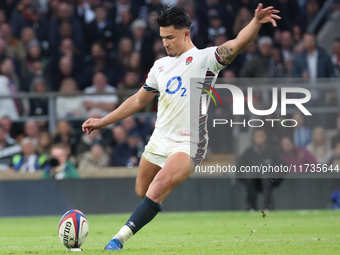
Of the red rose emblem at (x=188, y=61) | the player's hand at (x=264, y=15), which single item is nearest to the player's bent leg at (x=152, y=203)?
the red rose emblem at (x=188, y=61)

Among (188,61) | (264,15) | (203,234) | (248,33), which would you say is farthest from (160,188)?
(203,234)

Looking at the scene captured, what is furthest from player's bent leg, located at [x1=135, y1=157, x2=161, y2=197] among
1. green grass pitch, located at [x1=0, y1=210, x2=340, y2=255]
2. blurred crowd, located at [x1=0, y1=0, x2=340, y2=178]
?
blurred crowd, located at [x1=0, y1=0, x2=340, y2=178]

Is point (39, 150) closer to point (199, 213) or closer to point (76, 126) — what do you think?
point (76, 126)

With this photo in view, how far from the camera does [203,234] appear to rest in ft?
26.0

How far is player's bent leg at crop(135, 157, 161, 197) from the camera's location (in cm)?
614

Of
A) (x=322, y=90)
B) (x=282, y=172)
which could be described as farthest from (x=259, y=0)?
(x=282, y=172)

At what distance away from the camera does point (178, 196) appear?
39.9ft

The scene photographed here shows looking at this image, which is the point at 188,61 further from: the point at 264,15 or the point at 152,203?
the point at 152,203

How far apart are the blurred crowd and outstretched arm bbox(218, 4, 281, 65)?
6.55 m

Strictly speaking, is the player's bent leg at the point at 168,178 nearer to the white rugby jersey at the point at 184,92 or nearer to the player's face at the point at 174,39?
the white rugby jersey at the point at 184,92

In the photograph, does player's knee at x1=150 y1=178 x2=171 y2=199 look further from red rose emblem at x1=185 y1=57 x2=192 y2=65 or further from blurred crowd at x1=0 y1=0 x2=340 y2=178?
blurred crowd at x1=0 y1=0 x2=340 y2=178

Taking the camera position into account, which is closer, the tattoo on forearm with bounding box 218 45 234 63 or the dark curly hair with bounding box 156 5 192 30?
the tattoo on forearm with bounding box 218 45 234 63

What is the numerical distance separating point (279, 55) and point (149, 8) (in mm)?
3692

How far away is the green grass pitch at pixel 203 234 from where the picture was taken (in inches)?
231
